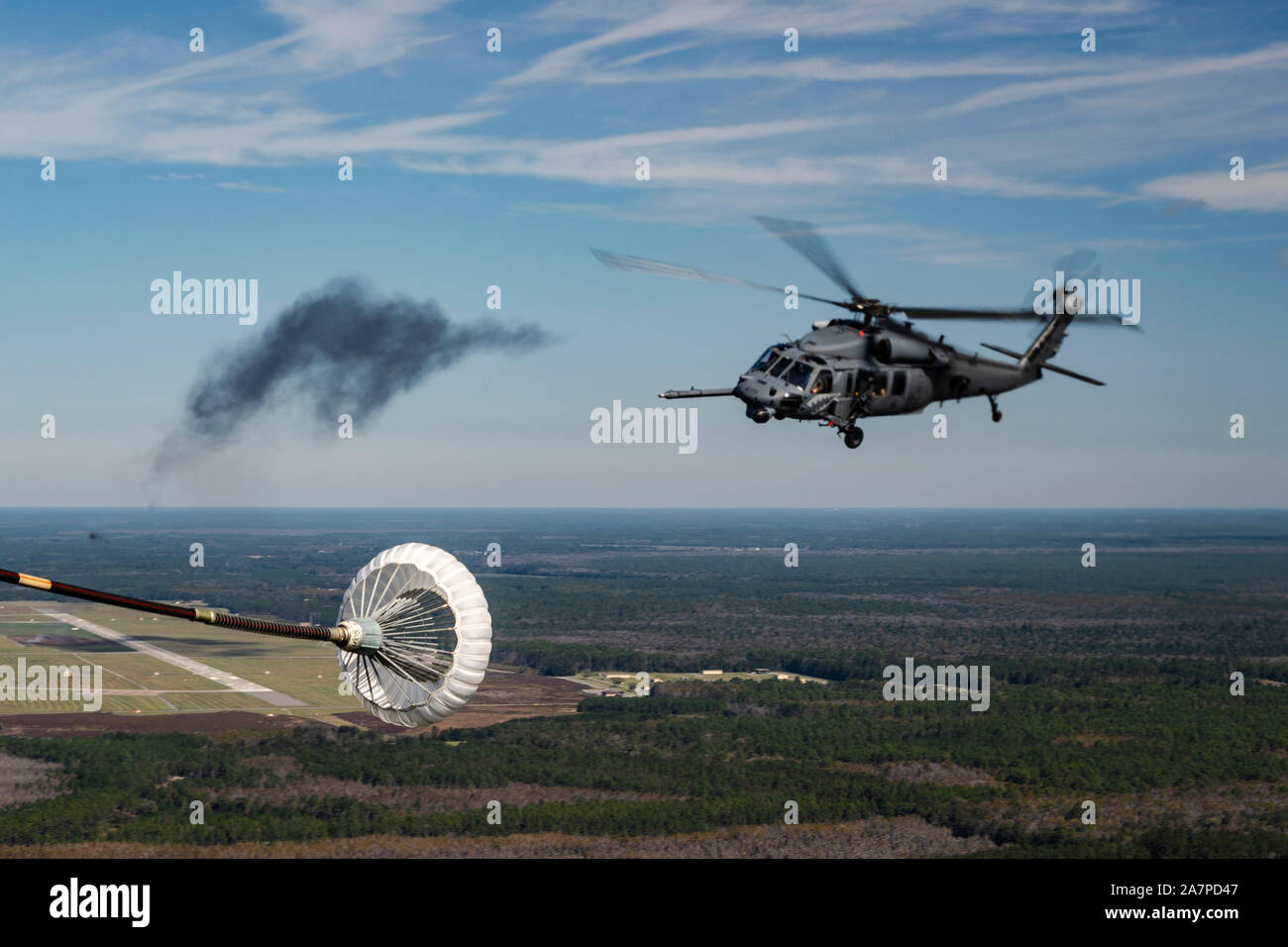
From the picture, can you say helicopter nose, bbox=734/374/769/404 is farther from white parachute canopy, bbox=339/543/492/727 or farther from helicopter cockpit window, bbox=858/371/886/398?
white parachute canopy, bbox=339/543/492/727

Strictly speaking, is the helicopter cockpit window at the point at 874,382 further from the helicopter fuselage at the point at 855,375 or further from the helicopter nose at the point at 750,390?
the helicopter nose at the point at 750,390

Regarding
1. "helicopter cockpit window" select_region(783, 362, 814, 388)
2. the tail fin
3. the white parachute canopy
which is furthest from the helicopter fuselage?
the white parachute canopy

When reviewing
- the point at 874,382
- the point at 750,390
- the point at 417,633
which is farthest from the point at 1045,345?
the point at 417,633

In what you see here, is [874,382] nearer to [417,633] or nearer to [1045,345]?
[1045,345]
